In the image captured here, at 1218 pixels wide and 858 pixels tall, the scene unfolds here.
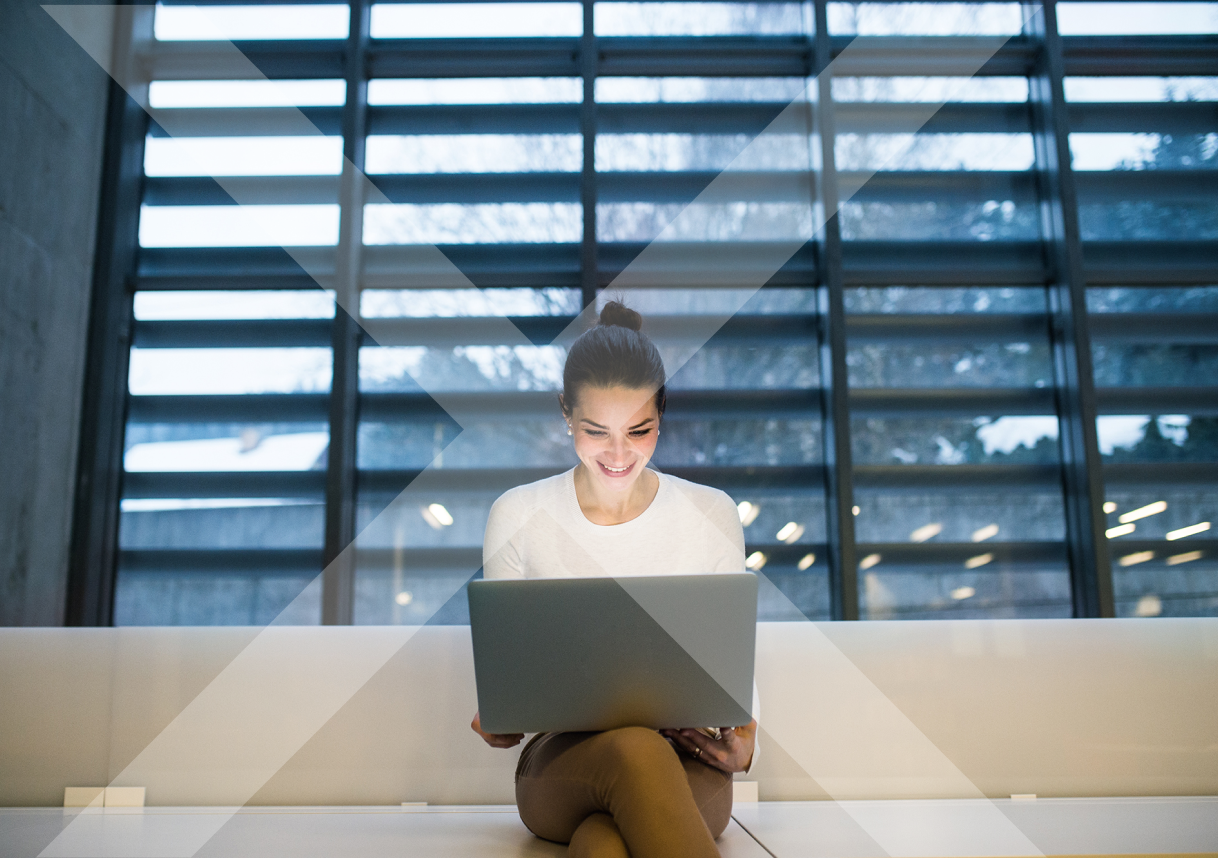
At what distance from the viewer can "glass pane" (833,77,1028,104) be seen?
357 centimetres

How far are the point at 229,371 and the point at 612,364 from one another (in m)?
2.36

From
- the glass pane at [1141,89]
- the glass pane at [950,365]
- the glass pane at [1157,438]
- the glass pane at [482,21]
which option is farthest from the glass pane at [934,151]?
the glass pane at [482,21]

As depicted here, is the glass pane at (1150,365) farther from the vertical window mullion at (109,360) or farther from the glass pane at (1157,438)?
the vertical window mullion at (109,360)

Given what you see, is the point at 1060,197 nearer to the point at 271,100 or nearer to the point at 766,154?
the point at 766,154

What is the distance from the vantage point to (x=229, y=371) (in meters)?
3.39

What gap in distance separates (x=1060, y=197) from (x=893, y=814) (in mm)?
2799

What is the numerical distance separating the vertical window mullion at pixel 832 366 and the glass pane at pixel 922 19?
0.12 meters

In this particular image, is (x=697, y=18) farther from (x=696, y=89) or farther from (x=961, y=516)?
(x=961, y=516)

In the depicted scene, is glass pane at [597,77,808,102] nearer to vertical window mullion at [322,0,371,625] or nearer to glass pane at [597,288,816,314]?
glass pane at [597,288,816,314]

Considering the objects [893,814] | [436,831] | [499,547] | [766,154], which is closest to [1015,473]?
[766,154]

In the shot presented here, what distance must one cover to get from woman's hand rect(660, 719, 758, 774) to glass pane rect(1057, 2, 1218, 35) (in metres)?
3.55

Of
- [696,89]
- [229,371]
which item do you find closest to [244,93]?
[229,371]

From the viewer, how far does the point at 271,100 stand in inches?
140

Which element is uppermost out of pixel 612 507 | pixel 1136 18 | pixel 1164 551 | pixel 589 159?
pixel 1136 18
